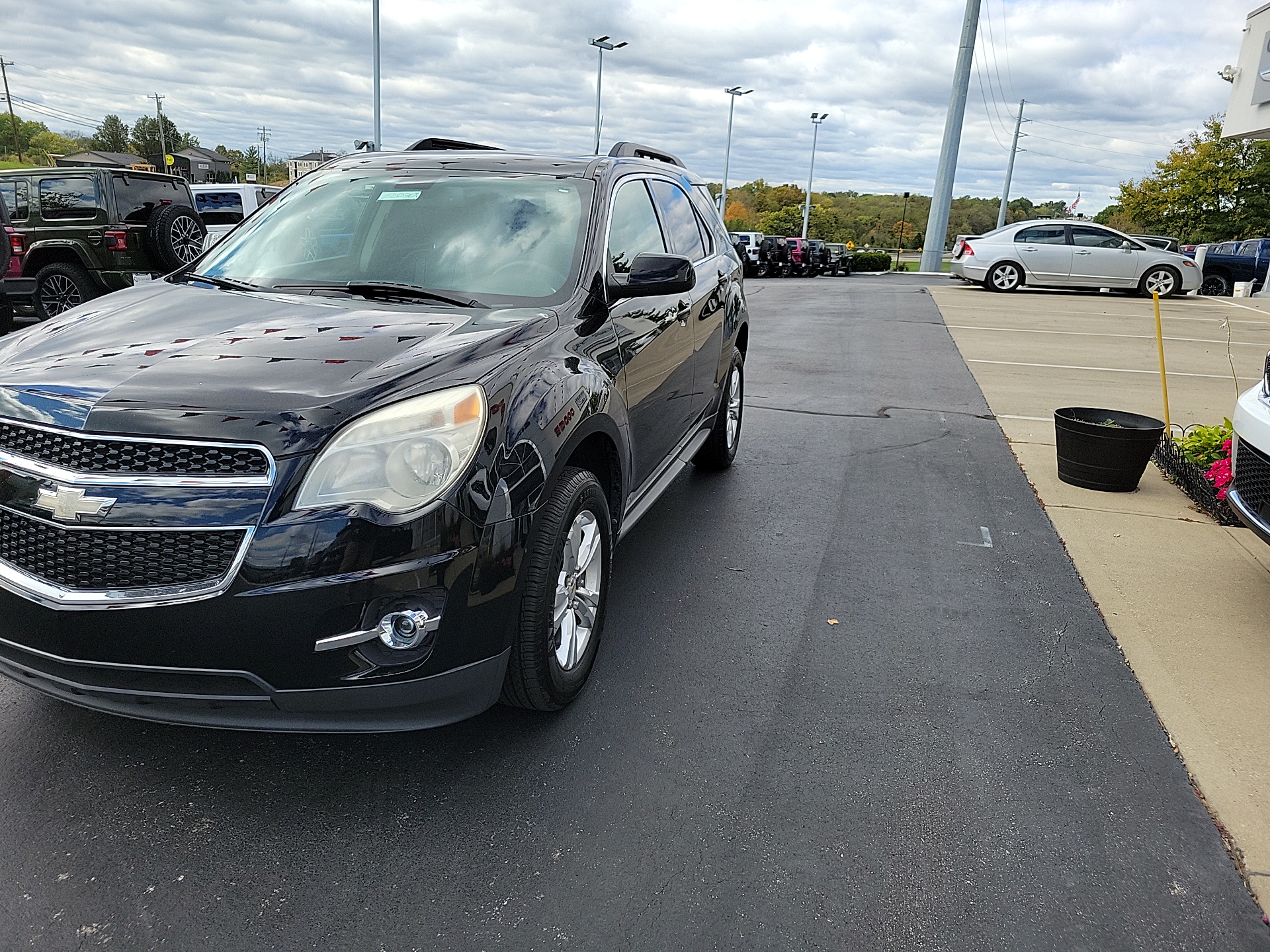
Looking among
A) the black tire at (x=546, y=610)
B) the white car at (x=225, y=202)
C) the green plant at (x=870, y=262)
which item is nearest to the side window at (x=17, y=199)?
the white car at (x=225, y=202)

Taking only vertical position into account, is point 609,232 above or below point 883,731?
above

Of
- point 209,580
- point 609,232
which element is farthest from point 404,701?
point 609,232

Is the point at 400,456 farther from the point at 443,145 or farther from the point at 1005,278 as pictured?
the point at 1005,278

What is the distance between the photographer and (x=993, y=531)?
530cm

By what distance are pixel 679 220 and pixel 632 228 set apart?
984 mm

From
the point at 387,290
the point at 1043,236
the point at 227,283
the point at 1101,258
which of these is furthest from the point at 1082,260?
the point at 227,283

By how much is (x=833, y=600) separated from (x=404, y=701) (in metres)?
2.31

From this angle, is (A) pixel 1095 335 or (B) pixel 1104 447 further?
(A) pixel 1095 335

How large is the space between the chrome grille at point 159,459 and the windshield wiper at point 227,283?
1440 mm

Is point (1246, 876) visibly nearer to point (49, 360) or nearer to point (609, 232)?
point (609, 232)

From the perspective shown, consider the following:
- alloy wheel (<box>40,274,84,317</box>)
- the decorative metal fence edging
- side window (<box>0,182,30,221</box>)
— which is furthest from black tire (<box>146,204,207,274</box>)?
the decorative metal fence edging

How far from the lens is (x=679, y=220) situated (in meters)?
5.15

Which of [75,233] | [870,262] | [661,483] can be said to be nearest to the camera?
[661,483]

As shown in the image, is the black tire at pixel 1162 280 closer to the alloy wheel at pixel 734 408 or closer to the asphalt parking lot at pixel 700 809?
the alloy wheel at pixel 734 408
